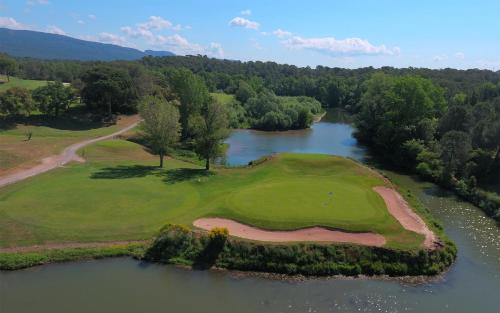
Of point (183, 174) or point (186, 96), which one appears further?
point (186, 96)

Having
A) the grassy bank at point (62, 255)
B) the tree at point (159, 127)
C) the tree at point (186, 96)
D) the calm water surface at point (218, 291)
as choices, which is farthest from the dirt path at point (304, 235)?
the tree at point (186, 96)

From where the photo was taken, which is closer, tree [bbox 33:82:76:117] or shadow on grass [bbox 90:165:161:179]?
shadow on grass [bbox 90:165:161:179]

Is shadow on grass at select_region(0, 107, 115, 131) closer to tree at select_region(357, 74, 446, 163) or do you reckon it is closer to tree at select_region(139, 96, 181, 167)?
Result: tree at select_region(139, 96, 181, 167)

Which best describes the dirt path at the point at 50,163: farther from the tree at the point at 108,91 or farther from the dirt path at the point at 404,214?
the dirt path at the point at 404,214

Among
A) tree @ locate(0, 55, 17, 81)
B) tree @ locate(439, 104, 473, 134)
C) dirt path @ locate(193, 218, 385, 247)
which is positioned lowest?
dirt path @ locate(193, 218, 385, 247)

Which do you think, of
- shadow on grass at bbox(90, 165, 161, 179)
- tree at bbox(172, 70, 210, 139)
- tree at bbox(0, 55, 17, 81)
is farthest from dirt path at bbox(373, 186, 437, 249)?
tree at bbox(0, 55, 17, 81)

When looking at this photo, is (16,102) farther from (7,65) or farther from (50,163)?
(7,65)

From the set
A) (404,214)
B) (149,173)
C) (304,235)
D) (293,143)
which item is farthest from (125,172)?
(293,143)
